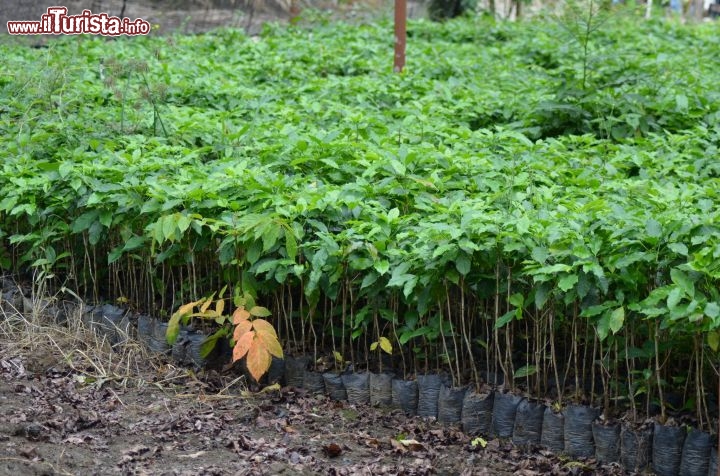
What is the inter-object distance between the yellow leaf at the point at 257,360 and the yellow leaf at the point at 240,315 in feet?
0.51

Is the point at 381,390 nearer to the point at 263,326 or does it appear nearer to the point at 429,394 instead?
the point at 429,394

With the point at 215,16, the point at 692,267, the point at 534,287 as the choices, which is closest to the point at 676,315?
the point at 692,267

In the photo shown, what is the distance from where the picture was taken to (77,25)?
11.1m

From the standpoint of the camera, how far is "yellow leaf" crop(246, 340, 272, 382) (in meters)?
4.34

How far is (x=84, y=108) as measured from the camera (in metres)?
6.62

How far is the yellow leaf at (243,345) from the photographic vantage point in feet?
14.3

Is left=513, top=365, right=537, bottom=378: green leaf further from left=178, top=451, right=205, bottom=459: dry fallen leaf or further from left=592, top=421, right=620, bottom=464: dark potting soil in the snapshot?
left=178, top=451, right=205, bottom=459: dry fallen leaf

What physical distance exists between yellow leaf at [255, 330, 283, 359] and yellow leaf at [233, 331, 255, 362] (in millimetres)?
35

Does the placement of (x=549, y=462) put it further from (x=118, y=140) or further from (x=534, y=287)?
(x=118, y=140)

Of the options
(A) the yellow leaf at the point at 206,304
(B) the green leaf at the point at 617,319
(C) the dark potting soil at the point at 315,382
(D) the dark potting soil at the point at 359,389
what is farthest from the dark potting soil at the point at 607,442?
(A) the yellow leaf at the point at 206,304

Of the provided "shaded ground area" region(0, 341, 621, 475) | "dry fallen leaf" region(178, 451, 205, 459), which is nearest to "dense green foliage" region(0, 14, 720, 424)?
"shaded ground area" region(0, 341, 621, 475)

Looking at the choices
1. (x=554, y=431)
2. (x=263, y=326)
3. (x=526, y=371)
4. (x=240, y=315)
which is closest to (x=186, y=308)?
(x=240, y=315)

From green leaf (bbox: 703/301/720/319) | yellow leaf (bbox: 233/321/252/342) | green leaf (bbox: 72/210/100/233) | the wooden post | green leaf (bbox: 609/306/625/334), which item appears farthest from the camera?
the wooden post

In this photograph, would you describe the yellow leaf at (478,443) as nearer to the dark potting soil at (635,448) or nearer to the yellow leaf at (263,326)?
the dark potting soil at (635,448)
